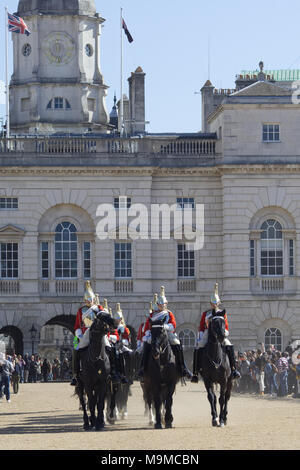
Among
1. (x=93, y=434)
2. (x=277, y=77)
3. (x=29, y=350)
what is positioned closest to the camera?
(x=93, y=434)

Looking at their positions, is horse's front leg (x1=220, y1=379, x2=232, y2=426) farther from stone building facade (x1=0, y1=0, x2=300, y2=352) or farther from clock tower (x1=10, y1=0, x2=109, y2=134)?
clock tower (x1=10, y1=0, x2=109, y2=134)

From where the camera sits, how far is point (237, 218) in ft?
221

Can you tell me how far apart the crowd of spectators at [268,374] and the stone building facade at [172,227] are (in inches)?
325

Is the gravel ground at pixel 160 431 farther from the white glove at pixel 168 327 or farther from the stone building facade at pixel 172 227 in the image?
the stone building facade at pixel 172 227

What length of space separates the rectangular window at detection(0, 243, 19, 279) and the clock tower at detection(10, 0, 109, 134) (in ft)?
34.4

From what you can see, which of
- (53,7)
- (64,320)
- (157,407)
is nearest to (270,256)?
(64,320)

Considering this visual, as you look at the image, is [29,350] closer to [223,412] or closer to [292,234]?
[292,234]

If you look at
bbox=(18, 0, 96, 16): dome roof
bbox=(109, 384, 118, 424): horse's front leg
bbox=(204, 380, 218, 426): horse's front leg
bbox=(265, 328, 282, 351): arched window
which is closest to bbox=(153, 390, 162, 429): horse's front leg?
bbox=(204, 380, 218, 426): horse's front leg

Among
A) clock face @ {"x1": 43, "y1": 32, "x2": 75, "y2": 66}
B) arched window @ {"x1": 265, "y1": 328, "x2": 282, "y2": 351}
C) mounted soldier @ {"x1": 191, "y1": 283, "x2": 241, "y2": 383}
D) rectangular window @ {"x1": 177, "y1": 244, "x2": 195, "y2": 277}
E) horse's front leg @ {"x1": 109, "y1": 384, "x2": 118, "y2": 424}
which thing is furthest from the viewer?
clock face @ {"x1": 43, "y1": 32, "x2": 75, "y2": 66}

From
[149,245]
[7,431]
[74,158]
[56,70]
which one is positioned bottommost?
[7,431]

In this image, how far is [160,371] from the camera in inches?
1282

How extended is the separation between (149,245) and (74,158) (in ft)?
17.9

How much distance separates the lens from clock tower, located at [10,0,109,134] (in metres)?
76.4
